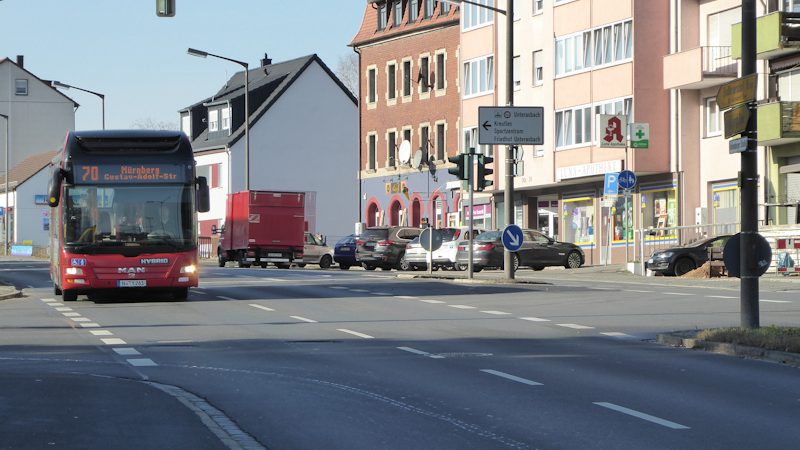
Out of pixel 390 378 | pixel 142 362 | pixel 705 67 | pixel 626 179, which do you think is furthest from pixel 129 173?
pixel 705 67

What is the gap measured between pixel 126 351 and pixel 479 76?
4966 centimetres

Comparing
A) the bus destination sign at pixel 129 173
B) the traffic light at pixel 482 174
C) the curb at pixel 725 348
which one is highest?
the traffic light at pixel 482 174

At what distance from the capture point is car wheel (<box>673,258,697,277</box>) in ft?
138

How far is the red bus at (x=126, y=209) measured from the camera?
2736 cm

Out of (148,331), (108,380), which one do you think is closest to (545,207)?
(148,331)

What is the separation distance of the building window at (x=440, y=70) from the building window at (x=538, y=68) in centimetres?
1056

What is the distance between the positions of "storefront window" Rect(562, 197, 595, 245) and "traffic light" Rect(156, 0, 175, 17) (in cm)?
3364

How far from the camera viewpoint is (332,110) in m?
89.2

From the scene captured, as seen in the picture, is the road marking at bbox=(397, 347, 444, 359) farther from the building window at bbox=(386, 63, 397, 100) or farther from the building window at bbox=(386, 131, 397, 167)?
the building window at bbox=(386, 63, 397, 100)

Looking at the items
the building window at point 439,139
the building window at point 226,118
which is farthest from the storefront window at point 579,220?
the building window at point 226,118

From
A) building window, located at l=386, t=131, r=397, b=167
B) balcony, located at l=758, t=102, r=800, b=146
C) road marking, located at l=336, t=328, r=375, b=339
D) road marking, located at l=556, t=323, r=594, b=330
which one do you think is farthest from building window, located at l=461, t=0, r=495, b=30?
road marking, located at l=336, t=328, r=375, b=339

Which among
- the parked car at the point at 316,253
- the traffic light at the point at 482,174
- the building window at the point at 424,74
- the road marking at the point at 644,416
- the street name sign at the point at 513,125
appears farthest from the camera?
the building window at the point at 424,74

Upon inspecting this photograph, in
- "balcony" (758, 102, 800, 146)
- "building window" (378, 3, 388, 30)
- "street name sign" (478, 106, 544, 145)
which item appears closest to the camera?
"street name sign" (478, 106, 544, 145)

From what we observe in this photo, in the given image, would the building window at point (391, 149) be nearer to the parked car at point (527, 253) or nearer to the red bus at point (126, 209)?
the parked car at point (527, 253)
